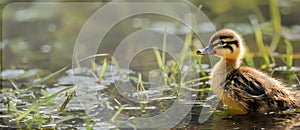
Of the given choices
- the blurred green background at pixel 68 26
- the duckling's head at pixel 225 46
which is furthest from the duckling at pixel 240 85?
the blurred green background at pixel 68 26

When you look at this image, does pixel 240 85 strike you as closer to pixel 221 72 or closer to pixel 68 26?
pixel 221 72

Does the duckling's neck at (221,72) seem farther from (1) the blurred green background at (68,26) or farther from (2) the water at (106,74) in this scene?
(1) the blurred green background at (68,26)

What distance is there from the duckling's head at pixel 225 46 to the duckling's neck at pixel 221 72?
38 mm

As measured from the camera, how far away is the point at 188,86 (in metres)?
4.93

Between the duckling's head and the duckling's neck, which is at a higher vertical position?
the duckling's head

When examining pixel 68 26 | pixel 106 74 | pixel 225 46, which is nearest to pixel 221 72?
pixel 225 46

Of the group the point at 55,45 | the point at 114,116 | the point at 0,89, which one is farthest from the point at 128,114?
the point at 55,45

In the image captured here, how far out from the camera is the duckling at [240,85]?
4258 millimetres

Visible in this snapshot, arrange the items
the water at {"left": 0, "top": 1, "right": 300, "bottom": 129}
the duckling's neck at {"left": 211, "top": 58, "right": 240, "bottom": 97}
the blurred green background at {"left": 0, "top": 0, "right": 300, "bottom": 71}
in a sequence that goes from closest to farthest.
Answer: the water at {"left": 0, "top": 1, "right": 300, "bottom": 129} → the duckling's neck at {"left": 211, "top": 58, "right": 240, "bottom": 97} → the blurred green background at {"left": 0, "top": 0, "right": 300, "bottom": 71}

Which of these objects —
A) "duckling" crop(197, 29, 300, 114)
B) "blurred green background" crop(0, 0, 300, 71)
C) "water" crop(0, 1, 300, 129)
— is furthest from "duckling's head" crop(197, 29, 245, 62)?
"blurred green background" crop(0, 0, 300, 71)

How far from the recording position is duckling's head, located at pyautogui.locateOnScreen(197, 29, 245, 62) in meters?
4.57

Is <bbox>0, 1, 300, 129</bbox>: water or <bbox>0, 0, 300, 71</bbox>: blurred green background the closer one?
<bbox>0, 1, 300, 129</bbox>: water

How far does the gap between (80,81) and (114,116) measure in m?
1.08

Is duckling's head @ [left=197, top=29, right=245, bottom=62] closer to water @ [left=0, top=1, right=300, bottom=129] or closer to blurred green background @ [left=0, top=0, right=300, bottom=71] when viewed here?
water @ [left=0, top=1, right=300, bottom=129]
